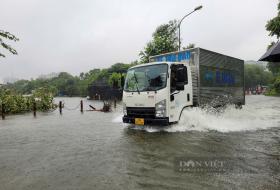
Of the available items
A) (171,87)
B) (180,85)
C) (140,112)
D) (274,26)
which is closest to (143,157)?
(140,112)

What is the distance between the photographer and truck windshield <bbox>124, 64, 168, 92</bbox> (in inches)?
335

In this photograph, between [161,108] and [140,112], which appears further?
[140,112]

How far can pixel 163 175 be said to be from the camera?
14.9 feet

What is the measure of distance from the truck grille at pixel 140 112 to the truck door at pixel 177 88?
2.24 ft

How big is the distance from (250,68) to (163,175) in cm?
13963

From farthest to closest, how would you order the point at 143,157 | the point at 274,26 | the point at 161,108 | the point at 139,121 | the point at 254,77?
the point at 254,77
the point at 274,26
the point at 139,121
the point at 161,108
the point at 143,157

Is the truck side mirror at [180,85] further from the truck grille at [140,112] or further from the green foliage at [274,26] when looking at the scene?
the green foliage at [274,26]

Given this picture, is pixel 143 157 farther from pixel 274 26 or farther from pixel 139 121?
pixel 274 26

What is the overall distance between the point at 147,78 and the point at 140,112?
4.05 ft

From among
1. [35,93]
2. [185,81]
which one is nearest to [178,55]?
[185,81]

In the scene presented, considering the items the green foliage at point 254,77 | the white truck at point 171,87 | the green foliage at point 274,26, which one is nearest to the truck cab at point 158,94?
the white truck at point 171,87

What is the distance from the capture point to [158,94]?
8.34 metres

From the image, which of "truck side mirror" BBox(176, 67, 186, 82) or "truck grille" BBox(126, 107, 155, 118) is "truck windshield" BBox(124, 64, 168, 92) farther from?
"truck grille" BBox(126, 107, 155, 118)

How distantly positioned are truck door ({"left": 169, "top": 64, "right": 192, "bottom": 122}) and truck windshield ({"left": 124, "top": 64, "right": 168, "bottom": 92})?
33 centimetres
